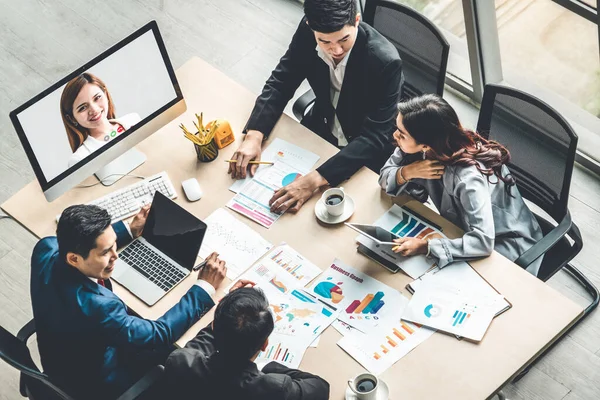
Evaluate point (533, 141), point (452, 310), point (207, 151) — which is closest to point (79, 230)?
point (207, 151)

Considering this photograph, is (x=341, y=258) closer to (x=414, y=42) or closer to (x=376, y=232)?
(x=376, y=232)

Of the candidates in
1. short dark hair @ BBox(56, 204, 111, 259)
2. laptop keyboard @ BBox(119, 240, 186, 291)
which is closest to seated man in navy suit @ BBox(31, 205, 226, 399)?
short dark hair @ BBox(56, 204, 111, 259)

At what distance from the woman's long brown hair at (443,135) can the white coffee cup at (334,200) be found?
0.36 metres

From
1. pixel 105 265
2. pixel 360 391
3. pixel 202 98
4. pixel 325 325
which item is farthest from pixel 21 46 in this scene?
pixel 360 391

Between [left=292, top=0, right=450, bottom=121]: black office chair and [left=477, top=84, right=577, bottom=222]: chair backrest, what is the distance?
0.31m

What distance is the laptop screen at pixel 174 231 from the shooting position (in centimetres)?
300

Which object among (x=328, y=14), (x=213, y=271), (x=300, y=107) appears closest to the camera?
(x=213, y=271)

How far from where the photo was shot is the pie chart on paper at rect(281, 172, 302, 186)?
328cm

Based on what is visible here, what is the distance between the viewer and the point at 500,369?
8.84ft

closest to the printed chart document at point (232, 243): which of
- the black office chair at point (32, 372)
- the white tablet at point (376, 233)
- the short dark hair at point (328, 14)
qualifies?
the white tablet at point (376, 233)

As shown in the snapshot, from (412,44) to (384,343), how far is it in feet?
4.70

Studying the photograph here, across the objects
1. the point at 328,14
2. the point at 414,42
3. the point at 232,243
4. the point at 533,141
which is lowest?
the point at 232,243

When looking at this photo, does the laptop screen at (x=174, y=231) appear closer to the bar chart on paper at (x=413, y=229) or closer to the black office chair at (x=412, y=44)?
the bar chart on paper at (x=413, y=229)

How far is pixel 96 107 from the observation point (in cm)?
312
